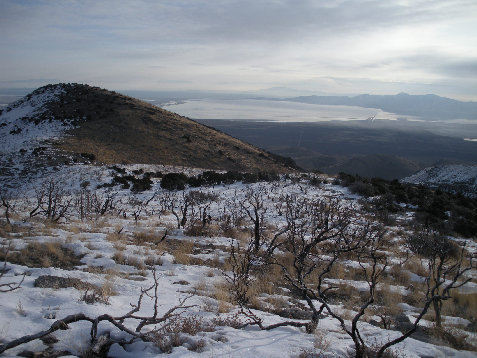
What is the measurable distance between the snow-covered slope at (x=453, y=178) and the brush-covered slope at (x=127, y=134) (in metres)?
17.5

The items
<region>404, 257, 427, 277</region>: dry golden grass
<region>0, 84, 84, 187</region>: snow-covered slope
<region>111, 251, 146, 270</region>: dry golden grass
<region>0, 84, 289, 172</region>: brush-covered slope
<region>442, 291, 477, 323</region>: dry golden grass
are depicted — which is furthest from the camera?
<region>0, 84, 289, 172</region>: brush-covered slope

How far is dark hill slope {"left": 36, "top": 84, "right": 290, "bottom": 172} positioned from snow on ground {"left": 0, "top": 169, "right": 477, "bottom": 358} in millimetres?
20330

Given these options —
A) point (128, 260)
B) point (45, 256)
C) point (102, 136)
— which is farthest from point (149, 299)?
point (102, 136)

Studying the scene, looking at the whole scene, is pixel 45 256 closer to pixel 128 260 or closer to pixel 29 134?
pixel 128 260

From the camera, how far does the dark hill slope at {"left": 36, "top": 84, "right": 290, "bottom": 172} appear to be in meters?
30.1

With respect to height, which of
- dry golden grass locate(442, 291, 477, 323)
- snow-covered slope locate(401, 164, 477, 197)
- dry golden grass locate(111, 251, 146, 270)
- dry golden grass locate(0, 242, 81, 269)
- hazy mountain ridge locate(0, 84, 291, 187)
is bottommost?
snow-covered slope locate(401, 164, 477, 197)

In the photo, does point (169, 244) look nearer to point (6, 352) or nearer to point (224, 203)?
point (6, 352)

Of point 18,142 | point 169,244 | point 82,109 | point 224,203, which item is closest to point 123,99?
point 82,109

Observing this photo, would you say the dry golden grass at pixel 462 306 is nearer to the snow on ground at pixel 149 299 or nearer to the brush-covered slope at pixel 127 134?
the snow on ground at pixel 149 299

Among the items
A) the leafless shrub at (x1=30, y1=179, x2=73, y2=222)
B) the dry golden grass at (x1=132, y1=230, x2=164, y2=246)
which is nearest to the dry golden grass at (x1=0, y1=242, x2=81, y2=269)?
the dry golden grass at (x1=132, y1=230, x2=164, y2=246)

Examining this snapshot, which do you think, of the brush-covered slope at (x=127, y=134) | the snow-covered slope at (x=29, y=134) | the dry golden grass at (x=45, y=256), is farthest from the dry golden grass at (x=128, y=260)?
the brush-covered slope at (x=127, y=134)

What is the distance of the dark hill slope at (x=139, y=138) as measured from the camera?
1187 inches

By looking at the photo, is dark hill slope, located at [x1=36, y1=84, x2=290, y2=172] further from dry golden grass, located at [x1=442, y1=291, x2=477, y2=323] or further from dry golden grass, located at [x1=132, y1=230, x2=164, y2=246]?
dry golden grass, located at [x1=442, y1=291, x2=477, y2=323]

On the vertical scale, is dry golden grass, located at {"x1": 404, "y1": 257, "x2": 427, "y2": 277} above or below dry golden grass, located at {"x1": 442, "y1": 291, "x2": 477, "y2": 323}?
below
